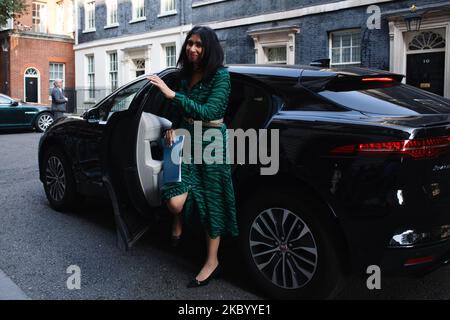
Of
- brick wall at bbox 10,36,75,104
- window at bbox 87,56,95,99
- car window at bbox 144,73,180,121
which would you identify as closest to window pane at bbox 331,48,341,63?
car window at bbox 144,73,180,121

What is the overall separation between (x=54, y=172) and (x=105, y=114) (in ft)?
4.05

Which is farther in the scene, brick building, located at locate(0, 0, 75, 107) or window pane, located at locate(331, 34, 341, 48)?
brick building, located at locate(0, 0, 75, 107)

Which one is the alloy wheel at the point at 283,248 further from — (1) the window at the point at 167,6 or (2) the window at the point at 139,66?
(2) the window at the point at 139,66

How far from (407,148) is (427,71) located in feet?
40.2

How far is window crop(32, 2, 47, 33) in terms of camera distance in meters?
33.3

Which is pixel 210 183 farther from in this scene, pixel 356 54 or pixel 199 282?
pixel 356 54

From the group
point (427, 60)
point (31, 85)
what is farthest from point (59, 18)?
point (427, 60)

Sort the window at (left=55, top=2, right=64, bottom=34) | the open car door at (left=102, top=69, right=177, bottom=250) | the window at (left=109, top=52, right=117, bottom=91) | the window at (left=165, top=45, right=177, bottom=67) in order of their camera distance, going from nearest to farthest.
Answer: the open car door at (left=102, top=69, right=177, bottom=250)
the window at (left=165, top=45, right=177, bottom=67)
the window at (left=109, top=52, right=117, bottom=91)
the window at (left=55, top=2, right=64, bottom=34)

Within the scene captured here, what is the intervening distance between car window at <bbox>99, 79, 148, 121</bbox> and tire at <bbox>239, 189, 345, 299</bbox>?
1.91 metres

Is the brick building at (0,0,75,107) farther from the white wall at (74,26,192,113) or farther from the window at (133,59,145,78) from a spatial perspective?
the window at (133,59,145,78)

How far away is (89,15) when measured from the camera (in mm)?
28438

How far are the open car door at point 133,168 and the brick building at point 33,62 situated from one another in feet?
85.1

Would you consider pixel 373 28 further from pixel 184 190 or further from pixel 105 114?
pixel 184 190
